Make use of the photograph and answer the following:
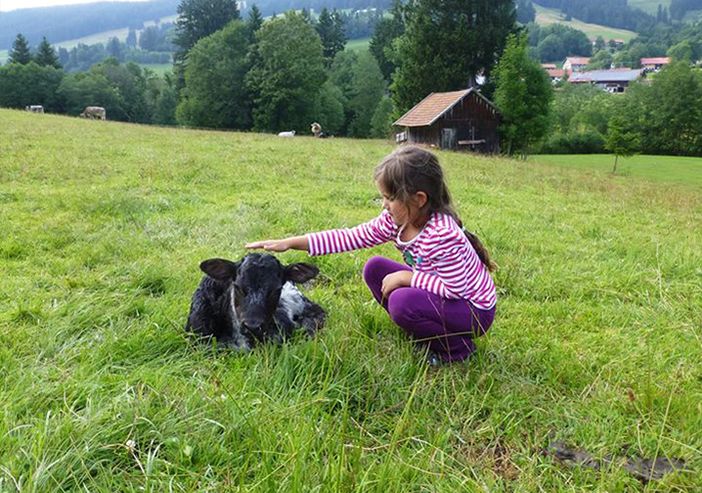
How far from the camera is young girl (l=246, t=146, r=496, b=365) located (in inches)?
141

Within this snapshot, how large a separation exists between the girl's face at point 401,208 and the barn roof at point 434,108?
3340cm

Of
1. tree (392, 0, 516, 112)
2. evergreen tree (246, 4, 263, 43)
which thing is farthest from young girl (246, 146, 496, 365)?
evergreen tree (246, 4, 263, 43)

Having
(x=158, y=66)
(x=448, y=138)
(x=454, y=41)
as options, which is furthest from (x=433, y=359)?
(x=158, y=66)

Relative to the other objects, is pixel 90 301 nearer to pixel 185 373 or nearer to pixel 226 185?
pixel 185 373

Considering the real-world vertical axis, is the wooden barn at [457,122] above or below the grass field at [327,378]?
below

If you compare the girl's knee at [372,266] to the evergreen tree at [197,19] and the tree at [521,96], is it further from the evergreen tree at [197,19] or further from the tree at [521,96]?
the evergreen tree at [197,19]

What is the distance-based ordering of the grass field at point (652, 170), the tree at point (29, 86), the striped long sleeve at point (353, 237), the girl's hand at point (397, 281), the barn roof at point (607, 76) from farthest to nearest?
the barn roof at point (607, 76) < the tree at point (29, 86) < the grass field at point (652, 170) < the striped long sleeve at point (353, 237) < the girl's hand at point (397, 281)

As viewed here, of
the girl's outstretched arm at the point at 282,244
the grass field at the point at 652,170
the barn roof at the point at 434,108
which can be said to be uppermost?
the girl's outstretched arm at the point at 282,244

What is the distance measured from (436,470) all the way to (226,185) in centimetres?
999

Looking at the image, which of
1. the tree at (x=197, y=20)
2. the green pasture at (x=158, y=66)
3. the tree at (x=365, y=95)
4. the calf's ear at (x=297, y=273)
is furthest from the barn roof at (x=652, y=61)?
the calf's ear at (x=297, y=273)

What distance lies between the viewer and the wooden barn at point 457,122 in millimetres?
36938

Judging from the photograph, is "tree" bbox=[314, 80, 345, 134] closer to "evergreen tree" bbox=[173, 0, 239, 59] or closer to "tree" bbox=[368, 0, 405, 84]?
"tree" bbox=[368, 0, 405, 84]

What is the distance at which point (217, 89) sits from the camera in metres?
58.2

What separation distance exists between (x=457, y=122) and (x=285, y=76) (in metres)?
Result: 24.4
